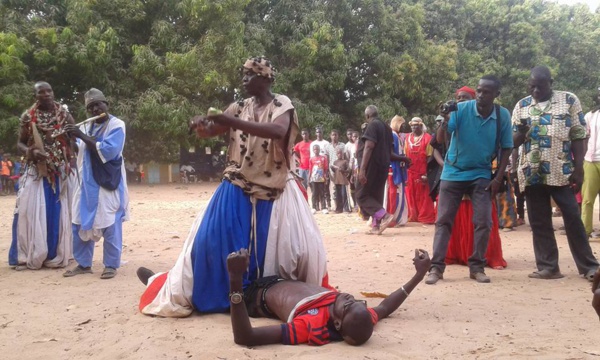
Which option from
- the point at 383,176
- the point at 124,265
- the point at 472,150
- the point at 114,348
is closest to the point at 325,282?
the point at 114,348

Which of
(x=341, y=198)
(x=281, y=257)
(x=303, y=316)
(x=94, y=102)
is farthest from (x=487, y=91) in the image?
(x=341, y=198)

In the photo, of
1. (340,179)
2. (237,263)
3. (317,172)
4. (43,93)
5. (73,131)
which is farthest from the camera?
(317,172)

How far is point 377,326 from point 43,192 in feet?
14.5

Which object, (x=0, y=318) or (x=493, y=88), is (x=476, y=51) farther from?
(x=0, y=318)

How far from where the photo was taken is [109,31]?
20000mm

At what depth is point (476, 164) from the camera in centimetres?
568

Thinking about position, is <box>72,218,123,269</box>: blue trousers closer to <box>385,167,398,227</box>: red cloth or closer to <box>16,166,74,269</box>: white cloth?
<box>16,166,74,269</box>: white cloth

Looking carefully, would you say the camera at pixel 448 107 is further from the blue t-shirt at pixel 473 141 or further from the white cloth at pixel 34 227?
the white cloth at pixel 34 227

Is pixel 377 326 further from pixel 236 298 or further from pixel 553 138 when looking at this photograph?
pixel 553 138

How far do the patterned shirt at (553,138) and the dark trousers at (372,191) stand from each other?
334cm

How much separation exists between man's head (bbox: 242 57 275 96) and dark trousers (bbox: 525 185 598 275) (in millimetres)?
3051

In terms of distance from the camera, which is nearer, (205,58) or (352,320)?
(352,320)

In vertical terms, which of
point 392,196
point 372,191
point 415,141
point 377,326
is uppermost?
point 415,141

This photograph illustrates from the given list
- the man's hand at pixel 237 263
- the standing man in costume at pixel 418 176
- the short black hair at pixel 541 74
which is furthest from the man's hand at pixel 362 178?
the man's hand at pixel 237 263
